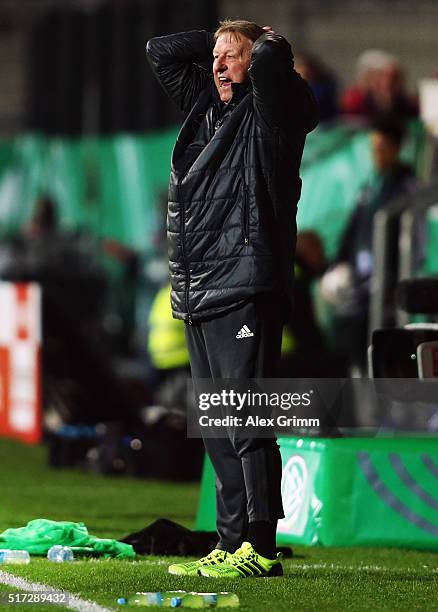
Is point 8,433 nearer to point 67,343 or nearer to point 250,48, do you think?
point 67,343

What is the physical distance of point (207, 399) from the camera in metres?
6.20

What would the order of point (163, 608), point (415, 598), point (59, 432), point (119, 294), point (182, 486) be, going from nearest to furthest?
point (163, 608), point (415, 598), point (182, 486), point (59, 432), point (119, 294)

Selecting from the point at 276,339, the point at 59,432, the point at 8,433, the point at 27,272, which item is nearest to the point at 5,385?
the point at 8,433

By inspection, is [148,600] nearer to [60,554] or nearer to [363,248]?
[60,554]

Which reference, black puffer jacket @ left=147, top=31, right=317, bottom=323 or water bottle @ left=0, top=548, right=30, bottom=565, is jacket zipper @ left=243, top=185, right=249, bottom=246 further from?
water bottle @ left=0, top=548, right=30, bottom=565

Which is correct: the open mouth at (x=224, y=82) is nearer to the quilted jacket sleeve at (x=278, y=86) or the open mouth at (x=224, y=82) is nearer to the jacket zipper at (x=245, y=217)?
the quilted jacket sleeve at (x=278, y=86)

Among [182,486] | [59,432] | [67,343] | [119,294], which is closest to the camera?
[182,486]

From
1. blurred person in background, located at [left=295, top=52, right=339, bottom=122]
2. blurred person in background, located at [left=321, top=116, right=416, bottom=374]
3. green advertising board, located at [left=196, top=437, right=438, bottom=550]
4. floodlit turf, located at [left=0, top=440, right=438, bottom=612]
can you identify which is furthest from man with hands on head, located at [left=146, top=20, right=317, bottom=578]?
blurred person in background, located at [left=295, top=52, right=339, bottom=122]

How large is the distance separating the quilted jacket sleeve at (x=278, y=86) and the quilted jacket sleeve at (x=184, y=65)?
58 centimetres

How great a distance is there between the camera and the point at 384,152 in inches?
509

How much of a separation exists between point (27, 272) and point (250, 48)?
12.5 metres

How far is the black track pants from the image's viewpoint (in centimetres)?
608

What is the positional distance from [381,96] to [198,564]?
8.18 meters

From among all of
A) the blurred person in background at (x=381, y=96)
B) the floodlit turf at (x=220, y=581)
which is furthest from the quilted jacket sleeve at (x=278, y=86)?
the blurred person in background at (x=381, y=96)
